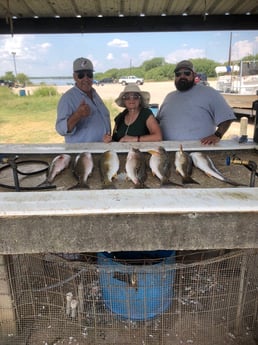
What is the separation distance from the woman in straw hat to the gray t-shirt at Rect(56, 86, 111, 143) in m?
0.28

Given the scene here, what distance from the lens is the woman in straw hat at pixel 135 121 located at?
416cm

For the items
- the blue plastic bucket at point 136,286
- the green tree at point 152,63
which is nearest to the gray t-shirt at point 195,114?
the blue plastic bucket at point 136,286

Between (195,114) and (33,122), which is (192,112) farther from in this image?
(33,122)

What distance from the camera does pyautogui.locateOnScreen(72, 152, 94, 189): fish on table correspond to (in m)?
2.39

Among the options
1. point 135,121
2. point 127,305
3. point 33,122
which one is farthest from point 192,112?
point 33,122

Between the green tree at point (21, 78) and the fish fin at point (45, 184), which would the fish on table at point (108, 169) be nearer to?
the fish fin at point (45, 184)

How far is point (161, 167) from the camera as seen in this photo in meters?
2.59

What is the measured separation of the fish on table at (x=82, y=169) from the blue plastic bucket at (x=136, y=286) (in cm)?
79

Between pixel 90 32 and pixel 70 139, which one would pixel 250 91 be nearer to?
pixel 90 32

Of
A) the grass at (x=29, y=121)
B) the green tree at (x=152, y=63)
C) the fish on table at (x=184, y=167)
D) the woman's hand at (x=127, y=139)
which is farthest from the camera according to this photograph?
the green tree at (x=152, y=63)

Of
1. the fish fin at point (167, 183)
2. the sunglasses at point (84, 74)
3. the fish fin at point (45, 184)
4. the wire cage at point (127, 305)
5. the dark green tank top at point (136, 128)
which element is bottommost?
the wire cage at point (127, 305)

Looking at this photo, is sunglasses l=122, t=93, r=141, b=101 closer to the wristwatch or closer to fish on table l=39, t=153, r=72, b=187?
the wristwatch

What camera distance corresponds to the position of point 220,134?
4.10m

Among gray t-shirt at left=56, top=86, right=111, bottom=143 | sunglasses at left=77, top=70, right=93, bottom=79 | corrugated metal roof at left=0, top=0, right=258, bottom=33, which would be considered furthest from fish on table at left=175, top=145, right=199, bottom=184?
corrugated metal roof at left=0, top=0, right=258, bottom=33
